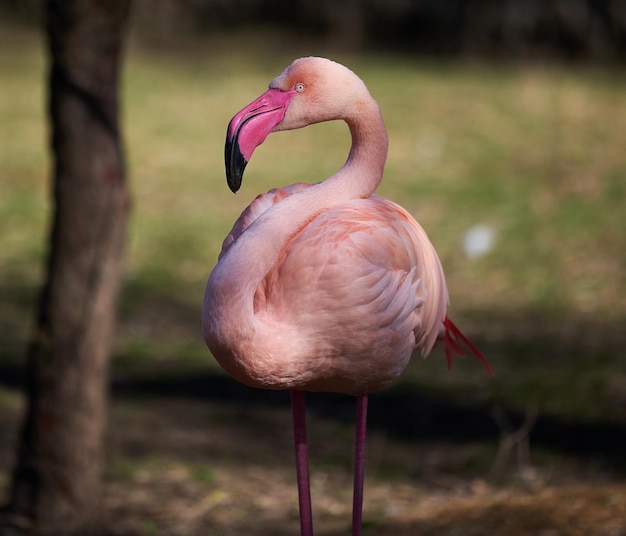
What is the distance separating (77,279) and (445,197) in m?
4.30

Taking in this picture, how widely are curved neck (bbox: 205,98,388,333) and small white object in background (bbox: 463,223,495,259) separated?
14.8ft

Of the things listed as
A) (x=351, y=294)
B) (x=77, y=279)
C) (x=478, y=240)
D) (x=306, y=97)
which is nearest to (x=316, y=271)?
(x=351, y=294)

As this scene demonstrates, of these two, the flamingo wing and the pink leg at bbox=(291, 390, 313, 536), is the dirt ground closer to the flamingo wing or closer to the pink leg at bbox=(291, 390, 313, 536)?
the pink leg at bbox=(291, 390, 313, 536)

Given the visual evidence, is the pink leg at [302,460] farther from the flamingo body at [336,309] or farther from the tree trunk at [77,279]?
the tree trunk at [77,279]

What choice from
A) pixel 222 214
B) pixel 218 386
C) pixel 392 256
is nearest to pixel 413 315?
pixel 392 256

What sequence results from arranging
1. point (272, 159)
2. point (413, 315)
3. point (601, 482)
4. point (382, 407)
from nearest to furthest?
→ point (413, 315) < point (601, 482) < point (382, 407) < point (272, 159)

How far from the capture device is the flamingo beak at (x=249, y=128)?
2160 mm

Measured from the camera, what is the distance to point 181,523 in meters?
3.95

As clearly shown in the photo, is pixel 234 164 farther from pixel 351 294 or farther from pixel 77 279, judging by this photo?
pixel 77 279

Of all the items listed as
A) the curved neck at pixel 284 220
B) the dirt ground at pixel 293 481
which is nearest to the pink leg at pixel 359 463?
the curved neck at pixel 284 220

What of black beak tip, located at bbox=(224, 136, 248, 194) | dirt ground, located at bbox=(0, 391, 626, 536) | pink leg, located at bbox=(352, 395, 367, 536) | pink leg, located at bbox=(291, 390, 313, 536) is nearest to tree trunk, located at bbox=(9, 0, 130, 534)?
dirt ground, located at bbox=(0, 391, 626, 536)

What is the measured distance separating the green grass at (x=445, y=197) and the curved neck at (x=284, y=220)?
269 centimetres

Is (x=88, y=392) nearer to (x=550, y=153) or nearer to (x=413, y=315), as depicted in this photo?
(x=413, y=315)

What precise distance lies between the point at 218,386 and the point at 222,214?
247cm
